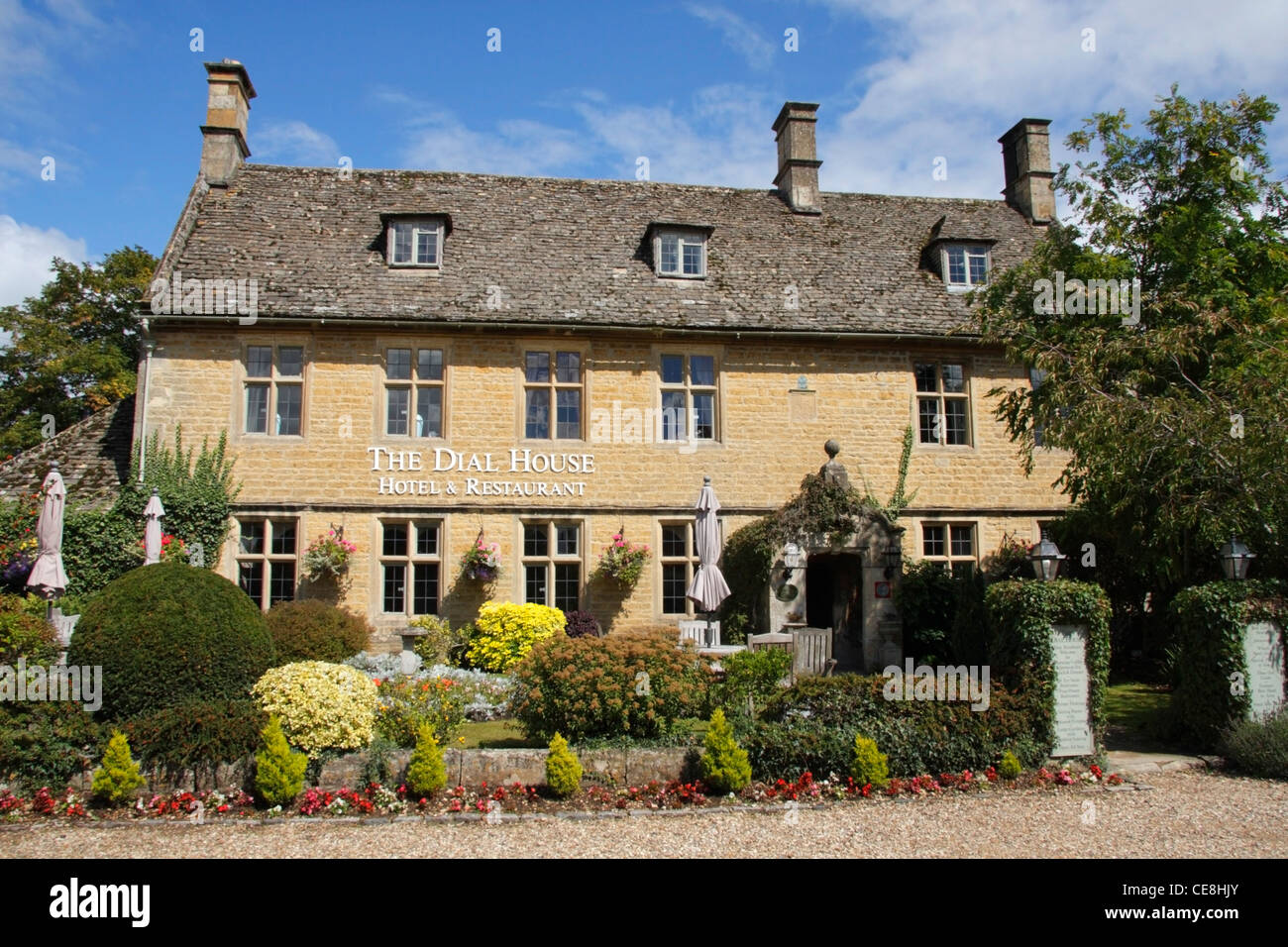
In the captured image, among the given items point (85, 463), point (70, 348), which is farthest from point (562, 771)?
point (70, 348)

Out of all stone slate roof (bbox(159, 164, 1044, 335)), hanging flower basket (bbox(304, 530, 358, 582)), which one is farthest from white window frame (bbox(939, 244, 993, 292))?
hanging flower basket (bbox(304, 530, 358, 582))

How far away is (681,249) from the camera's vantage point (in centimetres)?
1759

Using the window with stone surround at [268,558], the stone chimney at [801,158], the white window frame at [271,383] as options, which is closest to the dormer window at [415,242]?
the white window frame at [271,383]

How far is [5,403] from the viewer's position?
88.5ft

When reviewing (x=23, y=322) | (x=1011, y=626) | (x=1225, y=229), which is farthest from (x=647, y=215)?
(x=23, y=322)

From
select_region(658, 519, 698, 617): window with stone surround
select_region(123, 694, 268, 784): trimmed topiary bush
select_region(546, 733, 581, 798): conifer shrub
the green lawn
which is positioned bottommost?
the green lawn

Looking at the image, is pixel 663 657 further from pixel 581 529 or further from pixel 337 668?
pixel 581 529

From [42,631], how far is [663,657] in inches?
Answer: 279

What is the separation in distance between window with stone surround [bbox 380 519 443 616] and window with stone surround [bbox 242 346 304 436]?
99.1 inches

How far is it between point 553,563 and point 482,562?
1.36 m

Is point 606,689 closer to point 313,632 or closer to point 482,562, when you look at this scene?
point 313,632

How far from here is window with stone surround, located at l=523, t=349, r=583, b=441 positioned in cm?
1638

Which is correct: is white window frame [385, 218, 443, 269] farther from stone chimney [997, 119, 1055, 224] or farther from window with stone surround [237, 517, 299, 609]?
stone chimney [997, 119, 1055, 224]

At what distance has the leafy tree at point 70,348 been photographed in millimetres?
26641
